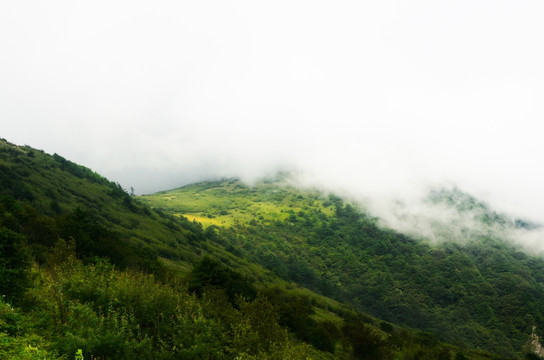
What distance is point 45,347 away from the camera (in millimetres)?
17594

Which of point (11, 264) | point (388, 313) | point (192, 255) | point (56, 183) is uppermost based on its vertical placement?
point (56, 183)

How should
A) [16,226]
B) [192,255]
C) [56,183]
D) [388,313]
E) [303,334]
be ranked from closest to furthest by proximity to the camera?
[16,226] → [303,334] → [192,255] → [56,183] → [388,313]

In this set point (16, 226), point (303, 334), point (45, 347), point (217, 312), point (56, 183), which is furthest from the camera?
point (56, 183)

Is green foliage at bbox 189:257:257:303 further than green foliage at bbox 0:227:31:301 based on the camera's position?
Yes

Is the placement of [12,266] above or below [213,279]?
above

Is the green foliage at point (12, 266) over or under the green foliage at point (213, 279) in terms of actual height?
over

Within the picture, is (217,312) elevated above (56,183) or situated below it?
below

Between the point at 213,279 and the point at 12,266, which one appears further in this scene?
the point at 213,279

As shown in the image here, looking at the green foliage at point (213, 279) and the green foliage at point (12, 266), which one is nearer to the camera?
the green foliage at point (12, 266)

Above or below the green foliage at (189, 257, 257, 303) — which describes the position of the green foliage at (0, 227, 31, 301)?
above

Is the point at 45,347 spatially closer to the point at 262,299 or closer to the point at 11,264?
the point at 11,264

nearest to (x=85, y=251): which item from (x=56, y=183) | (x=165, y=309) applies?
(x=165, y=309)

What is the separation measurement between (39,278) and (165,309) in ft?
37.2

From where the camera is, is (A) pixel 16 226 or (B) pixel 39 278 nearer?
(B) pixel 39 278
